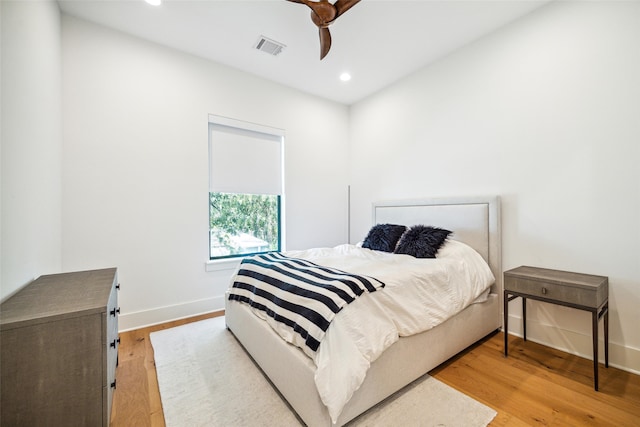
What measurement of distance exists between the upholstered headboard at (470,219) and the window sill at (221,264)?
231 centimetres

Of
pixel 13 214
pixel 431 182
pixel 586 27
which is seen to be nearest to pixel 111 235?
pixel 13 214

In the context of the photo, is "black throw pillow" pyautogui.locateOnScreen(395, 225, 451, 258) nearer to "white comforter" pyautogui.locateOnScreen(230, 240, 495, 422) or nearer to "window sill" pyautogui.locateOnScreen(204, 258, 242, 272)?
"white comforter" pyautogui.locateOnScreen(230, 240, 495, 422)

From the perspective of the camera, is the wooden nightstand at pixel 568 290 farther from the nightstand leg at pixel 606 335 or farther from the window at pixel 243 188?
the window at pixel 243 188

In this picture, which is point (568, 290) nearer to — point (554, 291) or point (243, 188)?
point (554, 291)

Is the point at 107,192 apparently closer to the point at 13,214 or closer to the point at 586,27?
the point at 13,214

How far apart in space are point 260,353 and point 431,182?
2.74 metres

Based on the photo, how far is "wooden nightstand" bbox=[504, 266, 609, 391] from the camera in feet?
5.94

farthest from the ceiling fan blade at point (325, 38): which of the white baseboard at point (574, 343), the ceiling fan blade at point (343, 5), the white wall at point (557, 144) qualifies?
the white baseboard at point (574, 343)

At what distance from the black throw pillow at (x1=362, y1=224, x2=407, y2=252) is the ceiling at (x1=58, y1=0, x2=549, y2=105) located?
2.11 metres

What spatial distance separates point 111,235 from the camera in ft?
8.77

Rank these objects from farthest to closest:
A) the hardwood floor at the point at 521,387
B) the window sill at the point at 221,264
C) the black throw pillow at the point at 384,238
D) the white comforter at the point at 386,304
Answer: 1. the window sill at the point at 221,264
2. the black throw pillow at the point at 384,238
3. the hardwood floor at the point at 521,387
4. the white comforter at the point at 386,304

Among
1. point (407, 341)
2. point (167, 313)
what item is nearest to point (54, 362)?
point (407, 341)

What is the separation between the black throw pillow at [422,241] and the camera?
2.57 m

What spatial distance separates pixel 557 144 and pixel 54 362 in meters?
3.72
